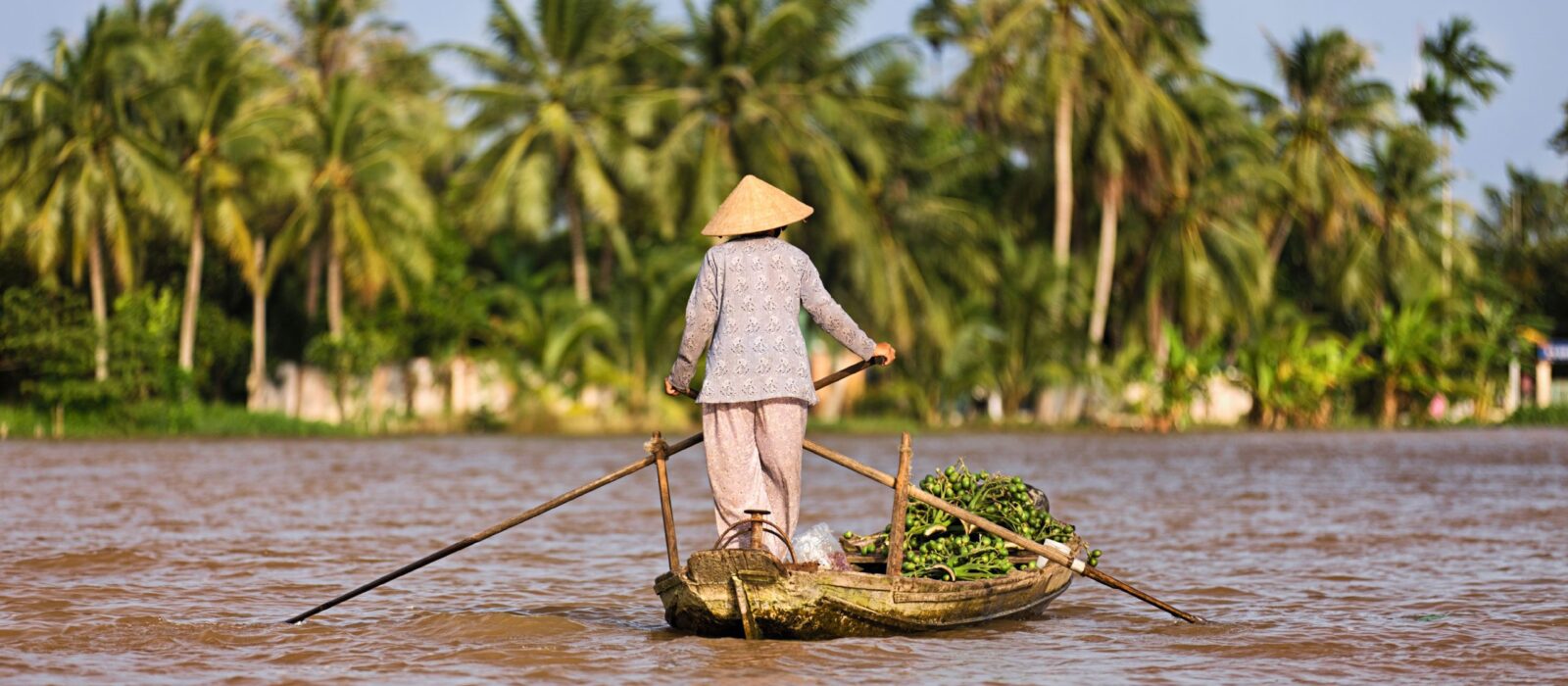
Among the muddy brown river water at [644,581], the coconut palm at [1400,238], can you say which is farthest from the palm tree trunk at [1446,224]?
the muddy brown river water at [644,581]

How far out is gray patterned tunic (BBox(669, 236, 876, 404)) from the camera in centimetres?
630

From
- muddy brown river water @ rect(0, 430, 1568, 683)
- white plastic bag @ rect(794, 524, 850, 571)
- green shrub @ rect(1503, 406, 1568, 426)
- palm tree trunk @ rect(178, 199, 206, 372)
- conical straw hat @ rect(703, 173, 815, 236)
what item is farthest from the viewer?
green shrub @ rect(1503, 406, 1568, 426)

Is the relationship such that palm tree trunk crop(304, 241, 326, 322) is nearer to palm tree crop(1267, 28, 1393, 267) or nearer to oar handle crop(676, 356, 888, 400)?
palm tree crop(1267, 28, 1393, 267)

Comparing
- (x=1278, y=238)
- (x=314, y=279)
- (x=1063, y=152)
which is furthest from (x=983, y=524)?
(x=1278, y=238)

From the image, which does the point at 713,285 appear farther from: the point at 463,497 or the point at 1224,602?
the point at 463,497

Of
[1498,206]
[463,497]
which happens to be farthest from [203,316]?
[1498,206]

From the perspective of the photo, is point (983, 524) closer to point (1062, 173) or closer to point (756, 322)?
point (756, 322)

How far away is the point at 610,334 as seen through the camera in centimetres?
2734

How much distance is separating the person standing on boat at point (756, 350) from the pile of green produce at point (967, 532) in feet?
2.50

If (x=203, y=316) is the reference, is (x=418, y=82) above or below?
above

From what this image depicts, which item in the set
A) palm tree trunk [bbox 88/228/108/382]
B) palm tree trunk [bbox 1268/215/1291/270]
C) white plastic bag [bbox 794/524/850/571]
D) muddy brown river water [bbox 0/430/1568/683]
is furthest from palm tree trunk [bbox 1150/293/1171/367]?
white plastic bag [bbox 794/524/850/571]

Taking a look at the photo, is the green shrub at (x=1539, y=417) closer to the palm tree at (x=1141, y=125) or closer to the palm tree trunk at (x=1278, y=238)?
the palm tree trunk at (x=1278, y=238)

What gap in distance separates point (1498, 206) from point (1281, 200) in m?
12.9

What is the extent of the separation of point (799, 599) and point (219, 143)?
21.5 metres
